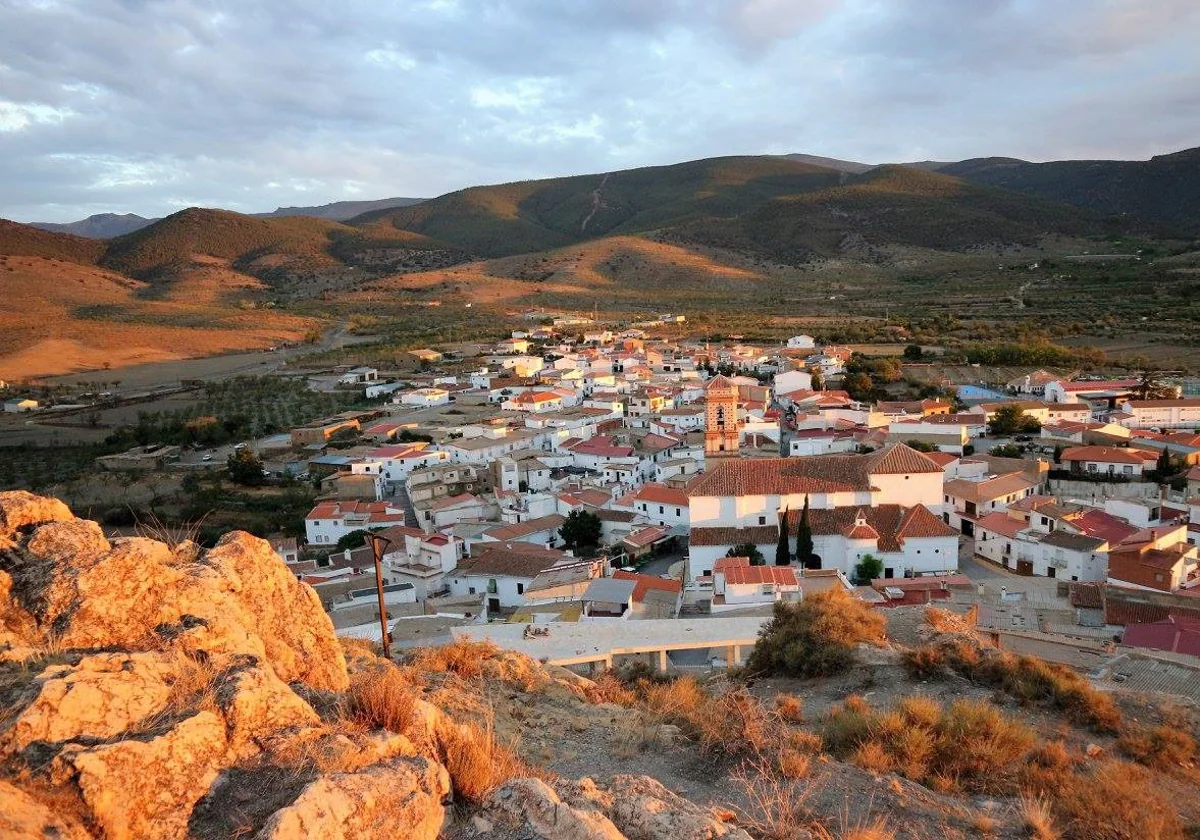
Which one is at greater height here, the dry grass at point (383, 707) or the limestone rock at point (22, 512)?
the limestone rock at point (22, 512)

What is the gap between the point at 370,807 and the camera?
2.96 metres

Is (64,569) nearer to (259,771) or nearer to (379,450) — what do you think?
(259,771)

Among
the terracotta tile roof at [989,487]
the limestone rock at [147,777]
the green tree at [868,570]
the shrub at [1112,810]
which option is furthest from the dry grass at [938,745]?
the terracotta tile roof at [989,487]

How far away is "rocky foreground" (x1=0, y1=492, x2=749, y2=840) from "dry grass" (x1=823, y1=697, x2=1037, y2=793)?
2.16 meters

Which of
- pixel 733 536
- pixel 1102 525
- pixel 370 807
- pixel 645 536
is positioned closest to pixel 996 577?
pixel 1102 525

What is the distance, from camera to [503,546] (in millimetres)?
22203

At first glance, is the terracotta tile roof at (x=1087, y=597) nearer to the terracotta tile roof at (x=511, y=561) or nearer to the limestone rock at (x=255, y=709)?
the terracotta tile roof at (x=511, y=561)

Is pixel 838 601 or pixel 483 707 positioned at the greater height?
pixel 483 707

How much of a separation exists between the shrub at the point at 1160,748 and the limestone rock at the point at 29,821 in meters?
7.14

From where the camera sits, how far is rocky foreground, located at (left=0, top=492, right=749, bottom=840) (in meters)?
2.70

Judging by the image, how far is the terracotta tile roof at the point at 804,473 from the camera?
833 inches

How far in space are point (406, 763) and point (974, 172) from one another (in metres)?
226

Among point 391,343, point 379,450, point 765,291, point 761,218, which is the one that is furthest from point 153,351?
point 761,218

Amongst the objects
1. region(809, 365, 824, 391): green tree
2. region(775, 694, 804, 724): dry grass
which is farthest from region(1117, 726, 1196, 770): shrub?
region(809, 365, 824, 391): green tree
